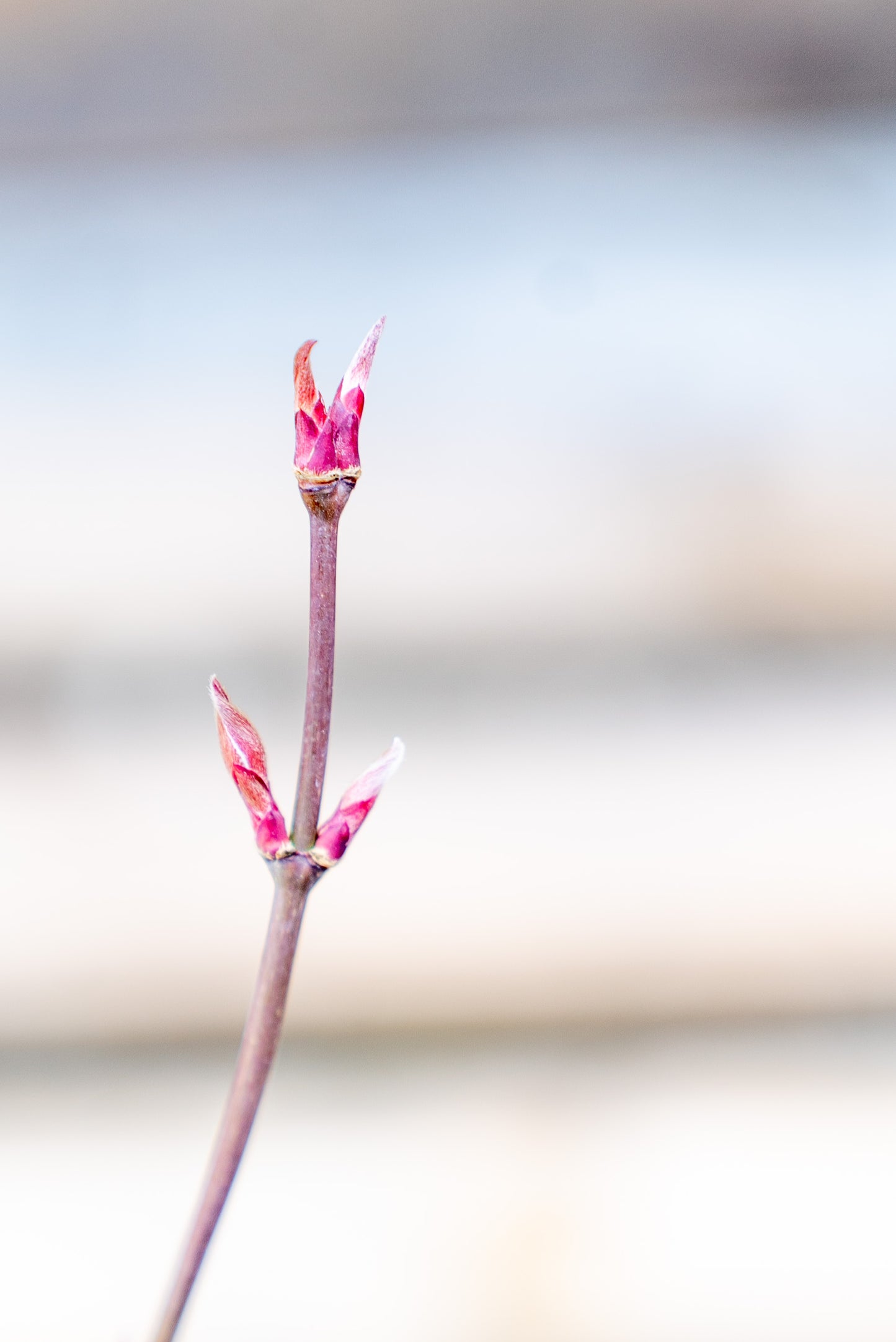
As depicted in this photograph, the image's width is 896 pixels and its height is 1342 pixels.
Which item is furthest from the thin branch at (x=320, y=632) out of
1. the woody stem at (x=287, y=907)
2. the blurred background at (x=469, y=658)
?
the blurred background at (x=469, y=658)

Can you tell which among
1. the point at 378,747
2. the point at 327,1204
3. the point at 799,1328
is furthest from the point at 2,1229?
the point at 799,1328

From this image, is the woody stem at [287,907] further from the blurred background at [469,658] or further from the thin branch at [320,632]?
the blurred background at [469,658]

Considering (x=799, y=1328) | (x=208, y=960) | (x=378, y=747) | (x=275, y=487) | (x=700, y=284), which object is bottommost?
(x=799, y=1328)

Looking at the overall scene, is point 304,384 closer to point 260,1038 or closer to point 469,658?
point 260,1038

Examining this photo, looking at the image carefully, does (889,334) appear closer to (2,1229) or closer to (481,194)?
(481,194)

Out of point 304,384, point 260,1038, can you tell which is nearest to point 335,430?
point 304,384

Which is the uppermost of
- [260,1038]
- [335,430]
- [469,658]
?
[469,658]
